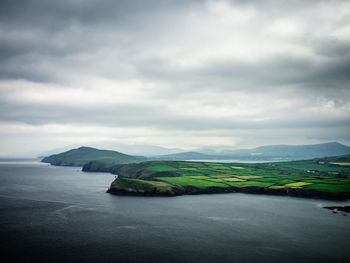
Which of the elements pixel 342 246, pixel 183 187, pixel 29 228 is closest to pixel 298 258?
pixel 342 246

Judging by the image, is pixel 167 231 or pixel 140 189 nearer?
pixel 167 231

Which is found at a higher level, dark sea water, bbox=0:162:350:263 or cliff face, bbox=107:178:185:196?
cliff face, bbox=107:178:185:196

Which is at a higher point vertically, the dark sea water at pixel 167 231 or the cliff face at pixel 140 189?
the cliff face at pixel 140 189

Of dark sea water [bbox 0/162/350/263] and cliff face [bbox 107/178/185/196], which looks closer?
dark sea water [bbox 0/162/350/263]

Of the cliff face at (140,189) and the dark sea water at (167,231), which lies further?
the cliff face at (140,189)

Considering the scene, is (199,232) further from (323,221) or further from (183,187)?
(183,187)

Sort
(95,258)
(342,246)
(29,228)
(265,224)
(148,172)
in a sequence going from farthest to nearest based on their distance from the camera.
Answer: (148,172) < (265,224) < (29,228) < (342,246) < (95,258)

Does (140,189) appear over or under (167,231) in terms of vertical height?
over

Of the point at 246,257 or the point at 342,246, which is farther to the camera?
the point at 342,246
